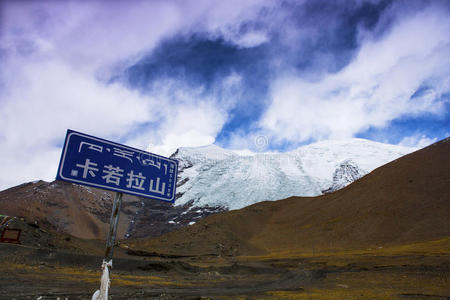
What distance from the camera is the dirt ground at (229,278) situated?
12.5 metres

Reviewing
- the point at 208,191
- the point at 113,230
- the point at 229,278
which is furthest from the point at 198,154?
the point at 113,230

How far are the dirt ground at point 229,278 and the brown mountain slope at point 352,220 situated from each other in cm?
960

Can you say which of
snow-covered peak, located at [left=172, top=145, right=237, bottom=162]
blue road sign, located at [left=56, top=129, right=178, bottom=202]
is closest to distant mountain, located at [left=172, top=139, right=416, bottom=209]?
snow-covered peak, located at [left=172, top=145, right=237, bottom=162]

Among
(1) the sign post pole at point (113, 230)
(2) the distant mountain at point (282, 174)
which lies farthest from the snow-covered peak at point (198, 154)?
(1) the sign post pole at point (113, 230)

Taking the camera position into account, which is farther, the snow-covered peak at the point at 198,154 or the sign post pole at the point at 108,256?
the snow-covered peak at the point at 198,154

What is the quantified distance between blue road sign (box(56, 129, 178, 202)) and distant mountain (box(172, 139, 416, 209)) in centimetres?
8733

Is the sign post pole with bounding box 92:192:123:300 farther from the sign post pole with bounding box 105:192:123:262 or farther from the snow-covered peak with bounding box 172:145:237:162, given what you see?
the snow-covered peak with bounding box 172:145:237:162

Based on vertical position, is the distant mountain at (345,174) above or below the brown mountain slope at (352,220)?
above

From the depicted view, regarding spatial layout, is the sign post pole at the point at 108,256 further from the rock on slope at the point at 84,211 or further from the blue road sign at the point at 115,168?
the rock on slope at the point at 84,211

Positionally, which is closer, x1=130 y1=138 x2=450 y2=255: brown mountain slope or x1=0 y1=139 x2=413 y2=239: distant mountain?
x1=130 y1=138 x2=450 y2=255: brown mountain slope

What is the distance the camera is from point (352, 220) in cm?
4725

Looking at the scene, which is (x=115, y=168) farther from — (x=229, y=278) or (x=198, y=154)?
(x=198, y=154)

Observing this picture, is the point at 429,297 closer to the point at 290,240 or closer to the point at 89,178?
the point at 89,178

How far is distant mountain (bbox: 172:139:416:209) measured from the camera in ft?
329
